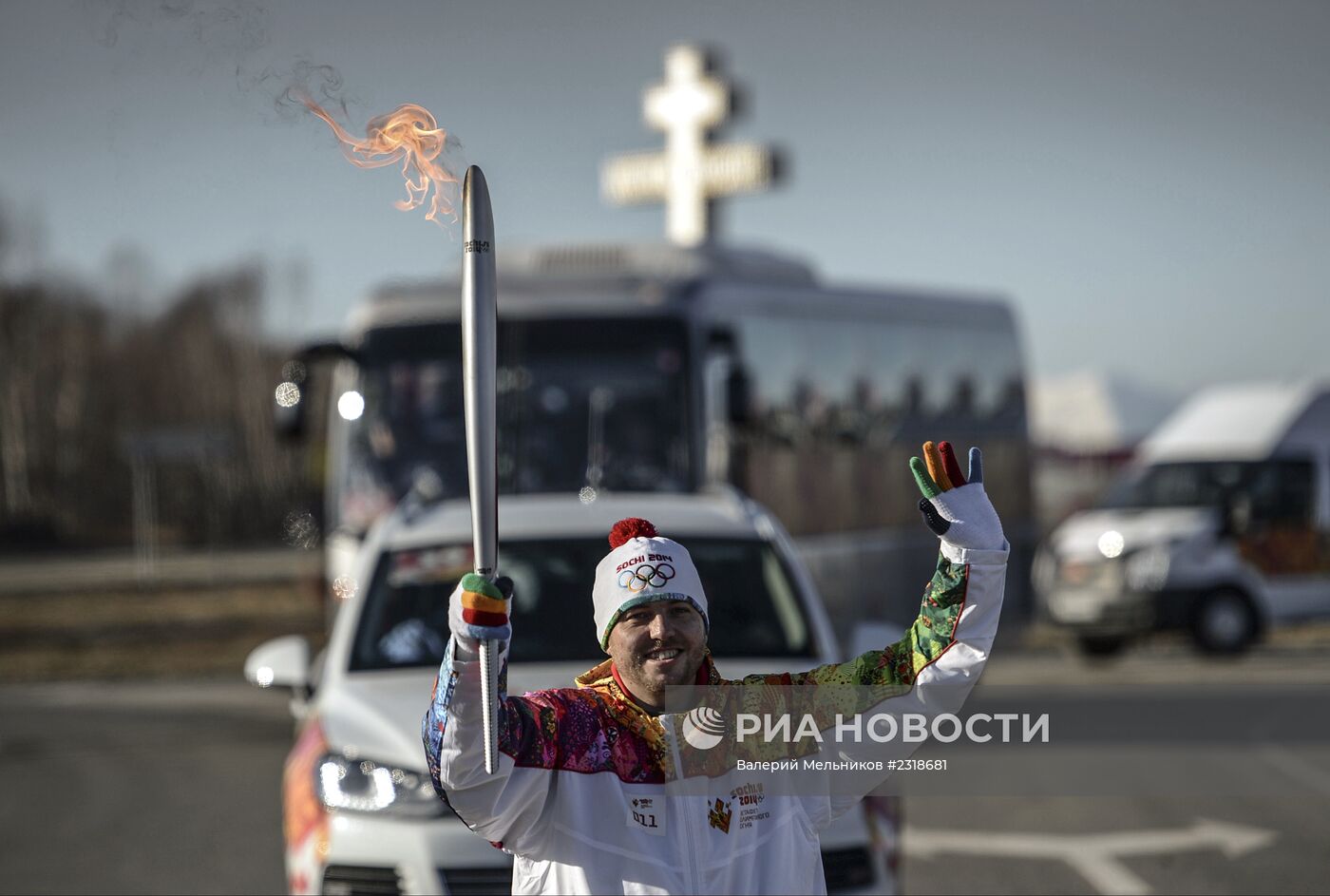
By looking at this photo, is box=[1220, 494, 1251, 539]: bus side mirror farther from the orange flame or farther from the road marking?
the orange flame

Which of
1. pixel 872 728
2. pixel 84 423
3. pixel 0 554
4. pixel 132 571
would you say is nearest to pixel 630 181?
pixel 132 571

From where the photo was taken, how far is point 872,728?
276 cm

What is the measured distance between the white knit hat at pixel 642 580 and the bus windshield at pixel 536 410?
7823 mm

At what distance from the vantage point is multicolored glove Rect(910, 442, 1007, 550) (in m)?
2.63

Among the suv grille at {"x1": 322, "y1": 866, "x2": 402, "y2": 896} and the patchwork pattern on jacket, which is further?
the suv grille at {"x1": 322, "y1": 866, "x2": 402, "y2": 896}


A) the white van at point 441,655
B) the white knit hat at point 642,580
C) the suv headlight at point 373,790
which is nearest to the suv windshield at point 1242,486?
the white van at point 441,655

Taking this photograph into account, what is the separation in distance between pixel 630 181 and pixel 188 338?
26.5 metres

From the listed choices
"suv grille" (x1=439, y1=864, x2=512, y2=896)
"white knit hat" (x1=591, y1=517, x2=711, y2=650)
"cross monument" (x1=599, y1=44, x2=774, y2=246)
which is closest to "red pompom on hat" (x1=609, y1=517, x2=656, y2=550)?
"white knit hat" (x1=591, y1=517, x2=711, y2=650)

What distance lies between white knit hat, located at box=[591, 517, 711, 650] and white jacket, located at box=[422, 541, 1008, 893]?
14 cm

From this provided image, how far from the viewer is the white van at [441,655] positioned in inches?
169

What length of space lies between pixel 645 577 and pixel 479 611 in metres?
0.43

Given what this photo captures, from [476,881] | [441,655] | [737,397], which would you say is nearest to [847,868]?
[476,881]

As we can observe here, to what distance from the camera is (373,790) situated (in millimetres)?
4445

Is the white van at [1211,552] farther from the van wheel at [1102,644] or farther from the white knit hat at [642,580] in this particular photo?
the white knit hat at [642,580]
